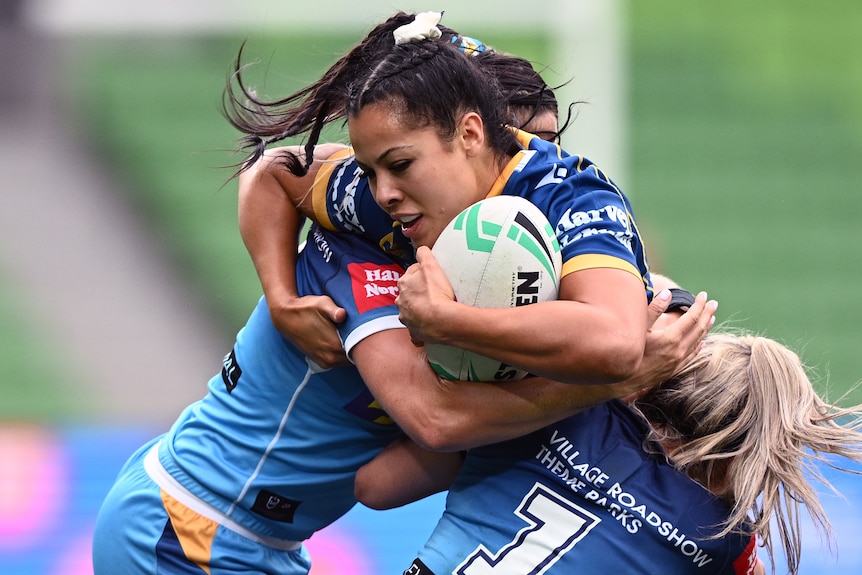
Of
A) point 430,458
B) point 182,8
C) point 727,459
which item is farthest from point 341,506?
point 182,8

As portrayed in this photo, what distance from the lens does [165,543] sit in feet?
10.2

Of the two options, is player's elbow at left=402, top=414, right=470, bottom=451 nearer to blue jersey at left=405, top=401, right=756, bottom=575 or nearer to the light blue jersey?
blue jersey at left=405, top=401, right=756, bottom=575

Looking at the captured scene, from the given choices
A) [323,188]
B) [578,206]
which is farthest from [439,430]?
[323,188]

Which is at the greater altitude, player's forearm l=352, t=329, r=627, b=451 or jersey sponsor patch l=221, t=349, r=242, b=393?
player's forearm l=352, t=329, r=627, b=451

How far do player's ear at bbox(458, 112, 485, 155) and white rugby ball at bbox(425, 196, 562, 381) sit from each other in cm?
22

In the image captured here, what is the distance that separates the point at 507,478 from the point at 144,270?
5738 mm

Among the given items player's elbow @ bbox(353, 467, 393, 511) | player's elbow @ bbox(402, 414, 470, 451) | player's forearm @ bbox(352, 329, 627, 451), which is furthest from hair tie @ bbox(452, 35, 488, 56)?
player's elbow @ bbox(353, 467, 393, 511)

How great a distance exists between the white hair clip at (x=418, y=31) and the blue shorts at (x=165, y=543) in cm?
141

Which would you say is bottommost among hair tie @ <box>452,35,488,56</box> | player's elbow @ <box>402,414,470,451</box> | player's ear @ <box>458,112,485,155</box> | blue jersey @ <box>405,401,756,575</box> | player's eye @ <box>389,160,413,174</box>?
blue jersey @ <box>405,401,756,575</box>

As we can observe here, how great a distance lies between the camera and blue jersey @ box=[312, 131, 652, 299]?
2.37 meters

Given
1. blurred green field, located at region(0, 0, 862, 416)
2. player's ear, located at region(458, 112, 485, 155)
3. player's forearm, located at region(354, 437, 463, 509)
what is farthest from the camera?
blurred green field, located at region(0, 0, 862, 416)

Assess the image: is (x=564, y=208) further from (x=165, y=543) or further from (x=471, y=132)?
(x=165, y=543)

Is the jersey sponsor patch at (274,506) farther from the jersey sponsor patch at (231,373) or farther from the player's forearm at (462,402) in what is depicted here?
the player's forearm at (462,402)

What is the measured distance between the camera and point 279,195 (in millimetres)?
3184
